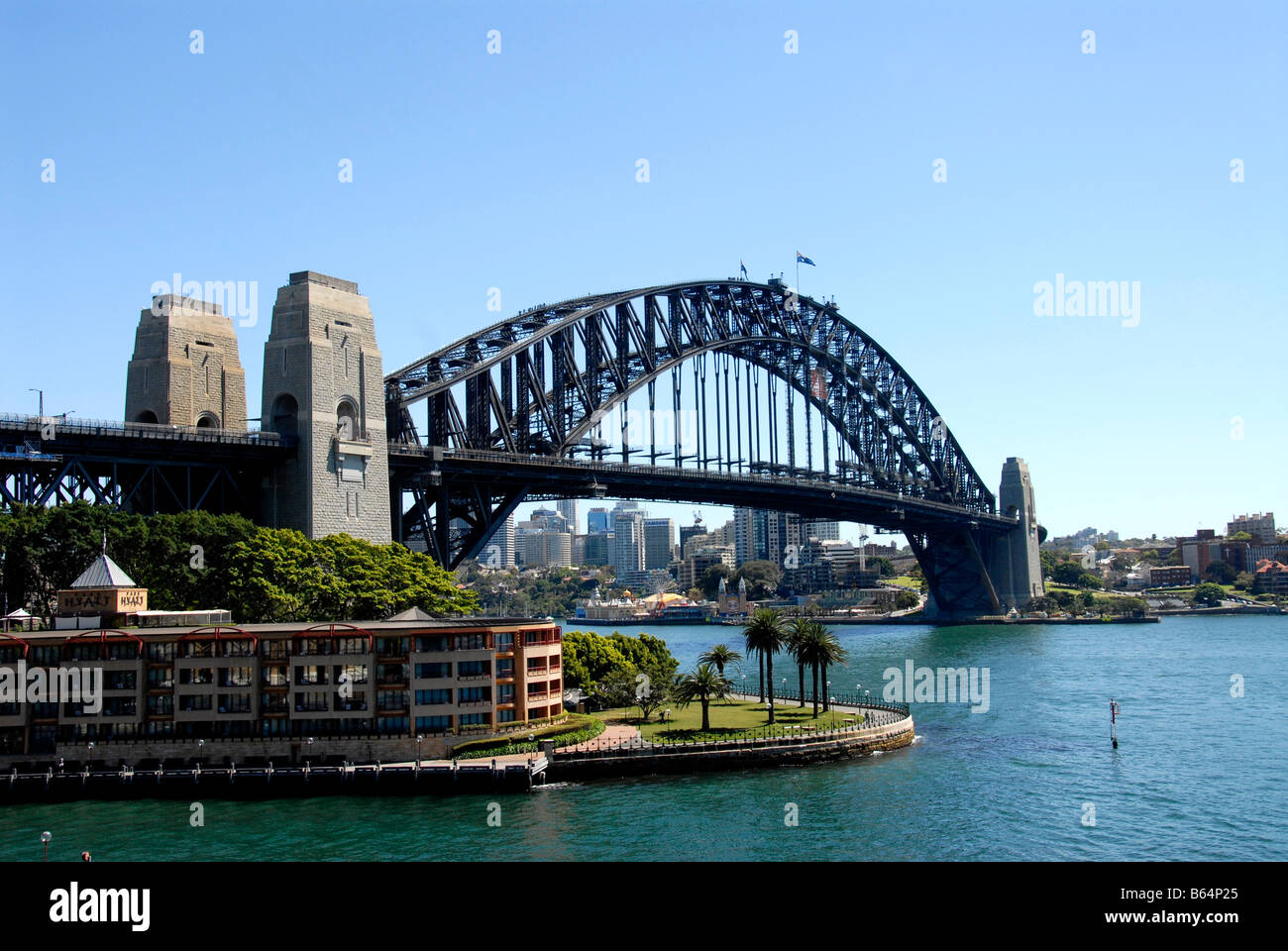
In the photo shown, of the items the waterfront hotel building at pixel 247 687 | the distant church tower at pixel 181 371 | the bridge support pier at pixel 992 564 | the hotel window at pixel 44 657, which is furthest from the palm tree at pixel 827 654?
the bridge support pier at pixel 992 564

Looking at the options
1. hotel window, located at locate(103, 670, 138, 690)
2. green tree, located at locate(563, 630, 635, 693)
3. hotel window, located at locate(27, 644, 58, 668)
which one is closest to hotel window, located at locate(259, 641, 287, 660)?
hotel window, located at locate(103, 670, 138, 690)

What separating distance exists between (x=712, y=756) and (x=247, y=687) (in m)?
19.4

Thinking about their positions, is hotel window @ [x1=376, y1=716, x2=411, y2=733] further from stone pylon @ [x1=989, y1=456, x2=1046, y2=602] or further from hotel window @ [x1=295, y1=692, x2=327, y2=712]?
stone pylon @ [x1=989, y1=456, x2=1046, y2=602]

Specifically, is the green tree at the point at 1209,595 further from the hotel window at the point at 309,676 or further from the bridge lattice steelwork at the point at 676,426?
→ the hotel window at the point at 309,676

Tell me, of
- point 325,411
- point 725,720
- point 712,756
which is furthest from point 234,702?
point 325,411

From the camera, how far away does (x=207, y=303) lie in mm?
79125

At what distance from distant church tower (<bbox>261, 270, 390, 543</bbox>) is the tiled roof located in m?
14.0

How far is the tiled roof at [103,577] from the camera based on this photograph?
55.7 meters

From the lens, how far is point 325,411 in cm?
7119

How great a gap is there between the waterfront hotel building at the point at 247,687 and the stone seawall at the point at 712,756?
5.02m

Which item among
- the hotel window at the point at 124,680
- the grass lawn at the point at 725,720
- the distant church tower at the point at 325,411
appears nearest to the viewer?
the hotel window at the point at 124,680

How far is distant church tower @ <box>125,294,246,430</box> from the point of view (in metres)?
75.5
